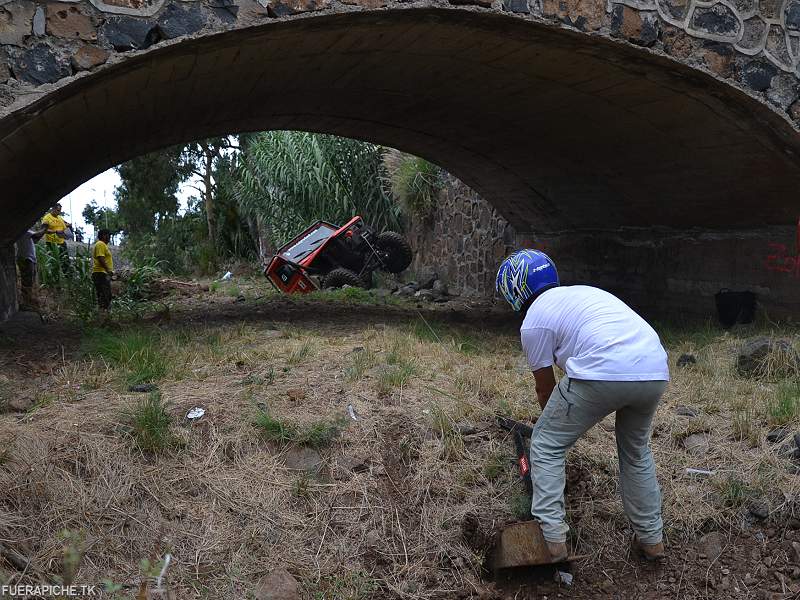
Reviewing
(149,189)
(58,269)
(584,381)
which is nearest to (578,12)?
(584,381)

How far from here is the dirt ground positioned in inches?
134

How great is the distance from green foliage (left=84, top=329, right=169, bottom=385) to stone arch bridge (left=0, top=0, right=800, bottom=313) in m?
1.45

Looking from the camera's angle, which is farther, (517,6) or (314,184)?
(314,184)

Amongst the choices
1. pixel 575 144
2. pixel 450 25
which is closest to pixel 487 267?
pixel 575 144

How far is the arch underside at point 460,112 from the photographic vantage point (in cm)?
505

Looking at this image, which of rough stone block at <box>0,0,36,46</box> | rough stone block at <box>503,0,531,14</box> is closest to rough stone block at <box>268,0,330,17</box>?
rough stone block at <box>503,0,531,14</box>

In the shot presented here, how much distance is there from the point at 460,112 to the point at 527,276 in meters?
4.34

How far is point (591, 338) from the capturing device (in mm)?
3125

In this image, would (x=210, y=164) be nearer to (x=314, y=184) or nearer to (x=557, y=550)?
(x=314, y=184)

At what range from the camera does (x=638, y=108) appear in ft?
20.6

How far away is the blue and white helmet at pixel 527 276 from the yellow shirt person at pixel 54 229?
9.08 m

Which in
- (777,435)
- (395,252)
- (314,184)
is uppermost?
(314,184)

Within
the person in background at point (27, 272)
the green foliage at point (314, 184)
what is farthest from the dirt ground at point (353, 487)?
the green foliage at point (314, 184)

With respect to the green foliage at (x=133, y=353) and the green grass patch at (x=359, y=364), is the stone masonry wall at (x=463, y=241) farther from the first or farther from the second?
the green foliage at (x=133, y=353)
